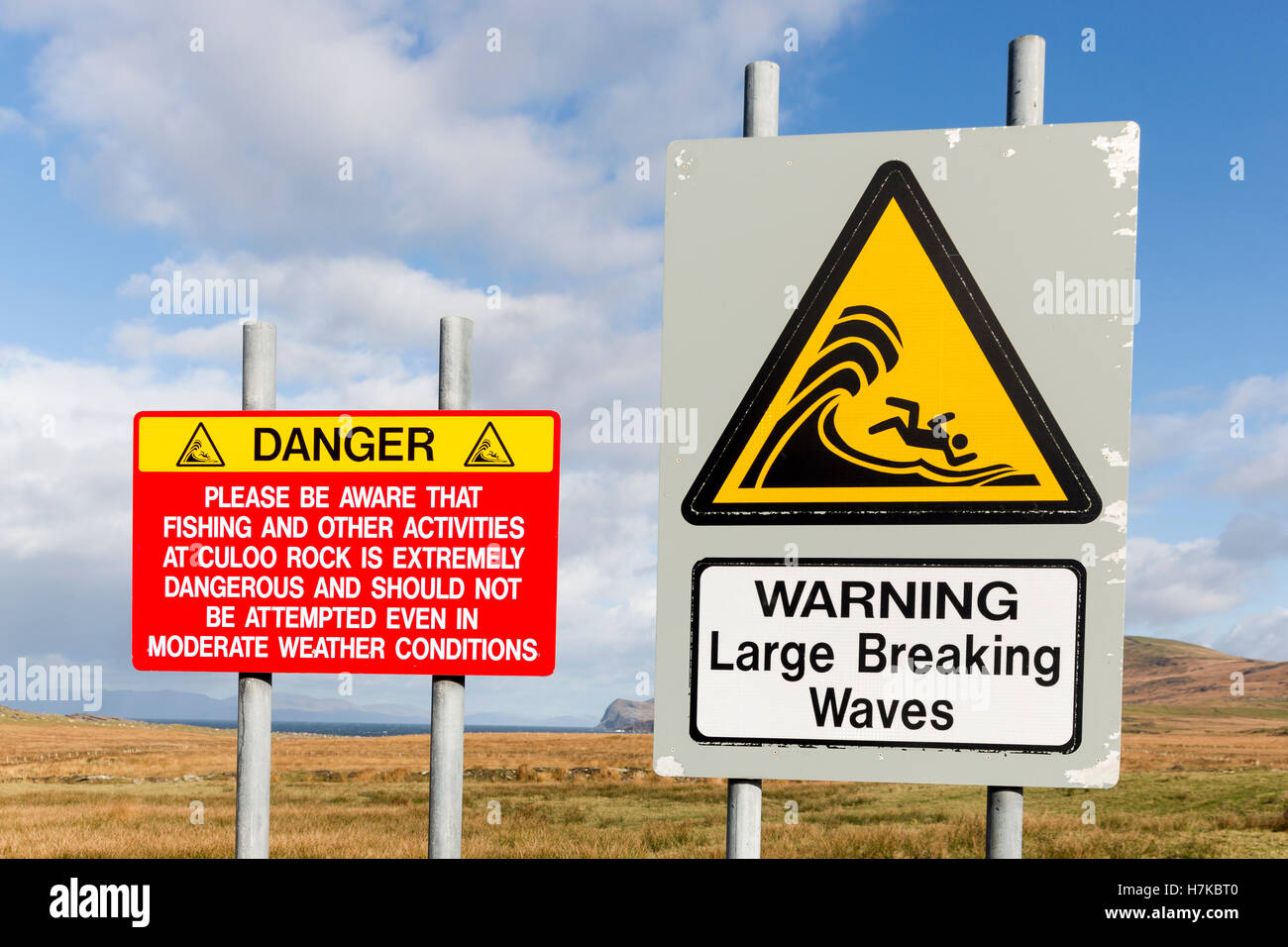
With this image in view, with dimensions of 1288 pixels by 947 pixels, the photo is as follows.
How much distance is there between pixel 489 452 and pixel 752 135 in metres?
2.36

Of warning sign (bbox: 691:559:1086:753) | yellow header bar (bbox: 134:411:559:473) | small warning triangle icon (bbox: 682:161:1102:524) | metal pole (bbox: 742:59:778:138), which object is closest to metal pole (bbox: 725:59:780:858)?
metal pole (bbox: 742:59:778:138)

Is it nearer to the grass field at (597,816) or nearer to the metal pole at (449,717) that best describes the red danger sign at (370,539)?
the metal pole at (449,717)

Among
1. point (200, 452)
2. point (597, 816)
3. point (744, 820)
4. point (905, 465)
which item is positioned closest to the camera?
point (905, 465)

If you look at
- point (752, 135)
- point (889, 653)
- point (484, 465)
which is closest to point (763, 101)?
point (752, 135)

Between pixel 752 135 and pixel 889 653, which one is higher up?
pixel 752 135

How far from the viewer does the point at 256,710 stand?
5488 millimetres

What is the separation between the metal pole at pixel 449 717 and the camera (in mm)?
5117

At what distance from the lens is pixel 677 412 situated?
12.6ft

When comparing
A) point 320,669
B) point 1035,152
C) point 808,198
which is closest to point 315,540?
point 320,669

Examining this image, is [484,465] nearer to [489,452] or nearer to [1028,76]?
[489,452]

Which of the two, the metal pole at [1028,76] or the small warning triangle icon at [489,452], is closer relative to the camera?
the metal pole at [1028,76]

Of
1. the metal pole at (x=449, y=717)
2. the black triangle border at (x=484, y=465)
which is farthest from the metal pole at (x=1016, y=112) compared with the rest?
the black triangle border at (x=484, y=465)

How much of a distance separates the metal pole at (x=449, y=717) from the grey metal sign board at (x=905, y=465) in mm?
1799
